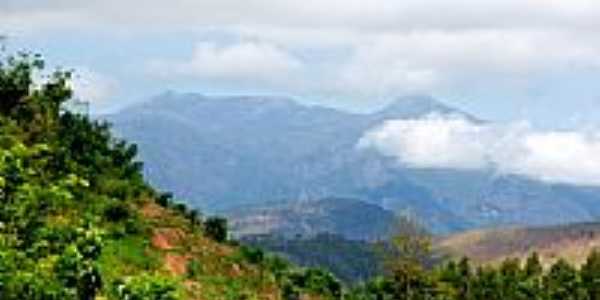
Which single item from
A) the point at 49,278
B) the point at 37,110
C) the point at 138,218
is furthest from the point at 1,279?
the point at 37,110

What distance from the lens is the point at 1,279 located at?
27625 mm

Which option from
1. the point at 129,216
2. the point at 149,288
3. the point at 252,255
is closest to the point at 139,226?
the point at 129,216

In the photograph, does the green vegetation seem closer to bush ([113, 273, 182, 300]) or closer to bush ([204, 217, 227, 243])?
bush ([204, 217, 227, 243])

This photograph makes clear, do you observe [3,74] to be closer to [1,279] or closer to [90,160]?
[90,160]

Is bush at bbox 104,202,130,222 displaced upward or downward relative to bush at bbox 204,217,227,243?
upward

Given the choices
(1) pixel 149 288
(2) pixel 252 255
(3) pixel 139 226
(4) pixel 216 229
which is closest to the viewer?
(1) pixel 149 288

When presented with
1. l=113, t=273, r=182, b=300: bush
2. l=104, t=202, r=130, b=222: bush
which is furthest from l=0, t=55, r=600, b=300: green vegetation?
l=113, t=273, r=182, b=300: bush

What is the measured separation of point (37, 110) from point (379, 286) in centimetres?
7084

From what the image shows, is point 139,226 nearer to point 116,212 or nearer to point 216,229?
point 116,212

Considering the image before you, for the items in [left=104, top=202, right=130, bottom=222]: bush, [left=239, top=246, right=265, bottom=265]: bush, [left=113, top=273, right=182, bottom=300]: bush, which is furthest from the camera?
[left=239, top=246, right=265, bottom=265]: bush

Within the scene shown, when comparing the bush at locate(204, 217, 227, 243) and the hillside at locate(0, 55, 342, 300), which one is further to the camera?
the bush at locate(204, 217, 227, 243)

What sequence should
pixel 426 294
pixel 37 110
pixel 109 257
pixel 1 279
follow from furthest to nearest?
pixel 426 294, pixel 37 110, pixel 109 257, pixel 1 279

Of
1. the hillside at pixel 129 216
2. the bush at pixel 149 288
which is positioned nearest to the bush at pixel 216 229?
the hillside at pixel 129 216

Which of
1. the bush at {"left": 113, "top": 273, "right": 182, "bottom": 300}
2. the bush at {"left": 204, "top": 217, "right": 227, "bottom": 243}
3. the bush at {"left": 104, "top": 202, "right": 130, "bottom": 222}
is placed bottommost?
the bush at {"left": 204, "top": 217, "right": 227, "bottom": 243}
